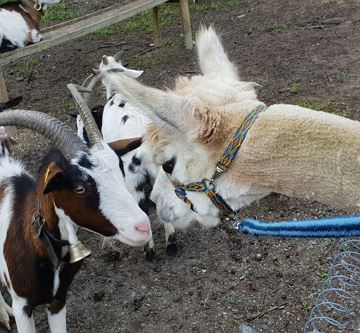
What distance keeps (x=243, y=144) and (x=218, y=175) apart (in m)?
0.21

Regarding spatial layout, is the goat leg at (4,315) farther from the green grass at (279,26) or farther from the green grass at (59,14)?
the green grass at (59,14)

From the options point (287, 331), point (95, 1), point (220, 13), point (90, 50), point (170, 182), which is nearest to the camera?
point (170, 182)

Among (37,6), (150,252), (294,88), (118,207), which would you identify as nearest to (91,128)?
(118,207)

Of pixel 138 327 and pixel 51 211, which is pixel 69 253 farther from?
pixel 138 327

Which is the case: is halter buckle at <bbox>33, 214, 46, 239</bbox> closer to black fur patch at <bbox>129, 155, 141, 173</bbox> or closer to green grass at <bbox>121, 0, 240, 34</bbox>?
black fur patch at <bbox>129, 155, 141, 173</bbox>

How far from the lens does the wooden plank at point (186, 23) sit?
344 inches

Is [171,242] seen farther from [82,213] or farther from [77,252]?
[82,213]

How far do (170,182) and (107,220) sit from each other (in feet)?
1.27

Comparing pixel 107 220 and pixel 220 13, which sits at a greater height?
pixel 107 220

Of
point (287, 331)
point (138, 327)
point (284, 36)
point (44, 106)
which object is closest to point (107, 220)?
point (138, 327)

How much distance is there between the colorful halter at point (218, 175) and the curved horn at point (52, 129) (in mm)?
634

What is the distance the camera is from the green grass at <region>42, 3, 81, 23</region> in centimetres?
1120

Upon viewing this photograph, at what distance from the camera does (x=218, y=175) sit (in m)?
2.27

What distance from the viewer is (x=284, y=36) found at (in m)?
8.64
